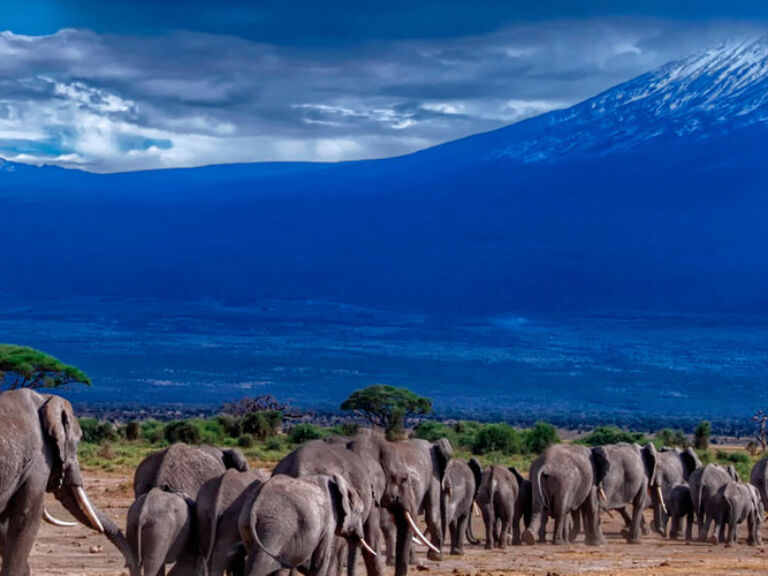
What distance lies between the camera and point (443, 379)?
5330 inches

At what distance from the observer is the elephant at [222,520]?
14344 millimetres

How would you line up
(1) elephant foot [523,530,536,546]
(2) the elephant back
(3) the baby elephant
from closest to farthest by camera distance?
(2) the elephant back, (1) elephant foot [523,530,536,546], (3) the baby elephant

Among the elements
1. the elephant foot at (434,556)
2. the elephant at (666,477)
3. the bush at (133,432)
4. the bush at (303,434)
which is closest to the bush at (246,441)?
the bush at (303,434)

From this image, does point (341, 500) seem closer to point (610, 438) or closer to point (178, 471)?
point (178, 471)

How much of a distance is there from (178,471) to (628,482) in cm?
1175

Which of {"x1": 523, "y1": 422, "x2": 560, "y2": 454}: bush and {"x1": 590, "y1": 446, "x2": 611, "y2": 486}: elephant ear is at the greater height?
{"x1": 590, "y1": 446, "x2": 611, "y2": 486}: elephant ear

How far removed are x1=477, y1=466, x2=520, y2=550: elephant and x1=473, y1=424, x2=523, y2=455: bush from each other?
22321 mm

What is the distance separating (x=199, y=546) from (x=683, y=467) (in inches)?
690

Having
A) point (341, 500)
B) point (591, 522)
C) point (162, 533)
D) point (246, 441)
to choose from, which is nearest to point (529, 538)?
point (591, 522)

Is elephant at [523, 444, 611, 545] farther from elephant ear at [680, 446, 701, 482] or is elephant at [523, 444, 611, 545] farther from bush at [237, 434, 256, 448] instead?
bush at [237, 434, 256, 448]

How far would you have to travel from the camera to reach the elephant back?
17047mm

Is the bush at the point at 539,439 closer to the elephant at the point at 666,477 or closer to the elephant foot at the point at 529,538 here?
the elephant at the point at 666,477

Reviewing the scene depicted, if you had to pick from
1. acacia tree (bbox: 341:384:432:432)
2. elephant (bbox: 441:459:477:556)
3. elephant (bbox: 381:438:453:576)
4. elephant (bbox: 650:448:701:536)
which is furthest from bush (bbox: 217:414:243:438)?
elephant (bbox: 381:438:453:576)

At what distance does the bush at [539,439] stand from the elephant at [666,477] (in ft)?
54.3
